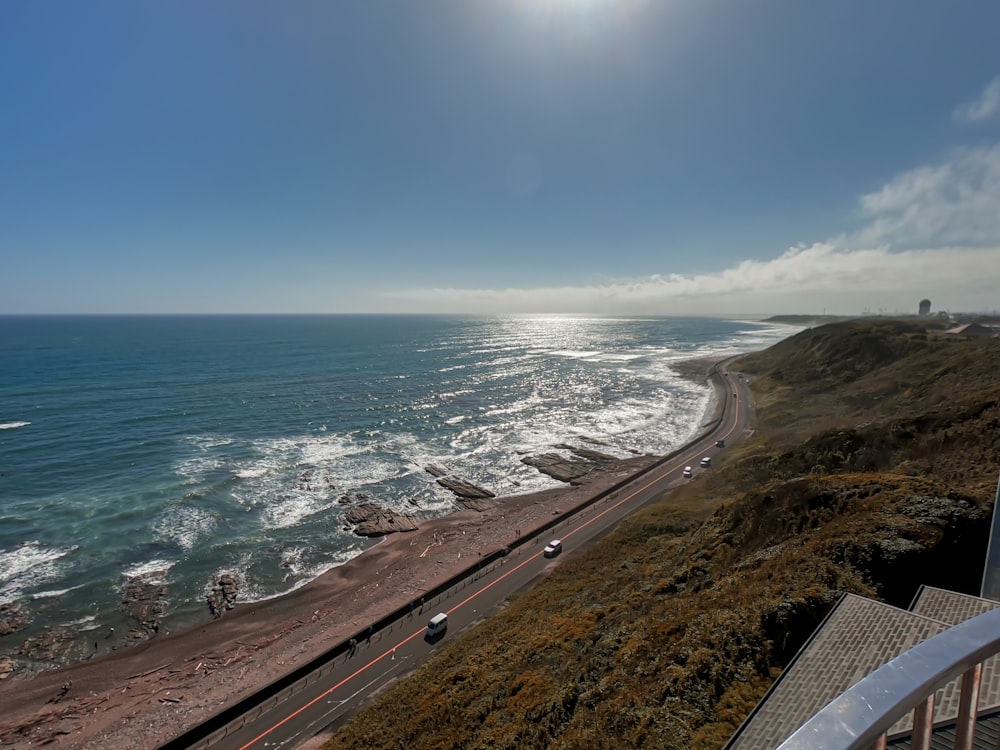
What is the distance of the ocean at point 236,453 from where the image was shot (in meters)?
36.1

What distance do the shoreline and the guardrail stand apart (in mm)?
30163

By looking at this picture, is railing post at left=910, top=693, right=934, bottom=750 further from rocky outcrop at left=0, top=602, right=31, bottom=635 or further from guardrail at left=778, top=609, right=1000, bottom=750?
rocky outcrop at left=0, top=602, right=31, bottom=635

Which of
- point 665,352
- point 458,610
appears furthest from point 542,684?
point 665,352

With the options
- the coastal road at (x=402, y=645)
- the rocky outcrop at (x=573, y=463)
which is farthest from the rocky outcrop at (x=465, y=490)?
the coastal road at (x=402, y=645)

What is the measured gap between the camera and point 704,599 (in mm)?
18062

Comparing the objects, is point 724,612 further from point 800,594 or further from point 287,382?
point 287,382

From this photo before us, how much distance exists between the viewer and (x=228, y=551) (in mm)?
39031

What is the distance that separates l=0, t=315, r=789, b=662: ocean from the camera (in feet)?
118

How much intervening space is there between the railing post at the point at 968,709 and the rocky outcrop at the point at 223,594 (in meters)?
40.4

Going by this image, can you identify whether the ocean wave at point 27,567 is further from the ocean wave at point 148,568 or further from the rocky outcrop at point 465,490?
the rocky outcrop at point 465,490

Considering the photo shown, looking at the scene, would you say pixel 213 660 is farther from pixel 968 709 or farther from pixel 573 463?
pixel 573 463

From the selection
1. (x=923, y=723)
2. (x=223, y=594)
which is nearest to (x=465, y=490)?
(x=223, y=594)

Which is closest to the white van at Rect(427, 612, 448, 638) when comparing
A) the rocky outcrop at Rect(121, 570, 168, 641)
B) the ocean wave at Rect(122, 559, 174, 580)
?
the rocky outcrop at Rect(121, 570, 168, 641)

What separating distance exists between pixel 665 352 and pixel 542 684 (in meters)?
182
